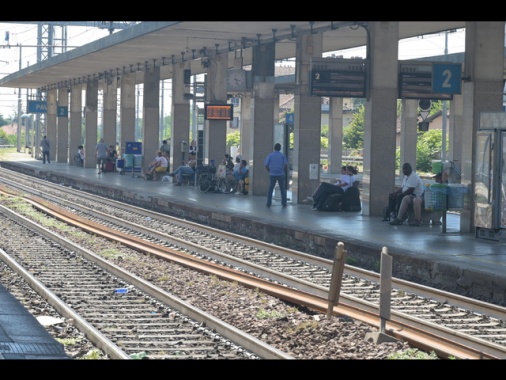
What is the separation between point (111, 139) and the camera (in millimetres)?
49062

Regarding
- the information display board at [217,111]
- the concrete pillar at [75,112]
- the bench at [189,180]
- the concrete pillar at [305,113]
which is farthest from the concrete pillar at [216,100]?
the concrete pillar at [75,112]

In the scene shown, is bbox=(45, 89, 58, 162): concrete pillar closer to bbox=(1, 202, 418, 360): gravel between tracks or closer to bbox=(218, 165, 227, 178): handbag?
bbox=(218, 165, 227, 178): handbag

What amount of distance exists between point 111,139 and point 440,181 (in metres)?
31.4

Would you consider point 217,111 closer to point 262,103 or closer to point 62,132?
point 262,103

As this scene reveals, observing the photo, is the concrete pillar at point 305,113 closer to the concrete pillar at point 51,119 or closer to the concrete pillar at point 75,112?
the concrete pillar at point 75,112

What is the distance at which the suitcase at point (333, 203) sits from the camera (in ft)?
78.6

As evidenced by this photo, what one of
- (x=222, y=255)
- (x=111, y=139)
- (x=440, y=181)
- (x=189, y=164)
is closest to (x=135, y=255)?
(x=222, y=255)

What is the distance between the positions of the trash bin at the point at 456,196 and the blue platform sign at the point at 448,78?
225cm

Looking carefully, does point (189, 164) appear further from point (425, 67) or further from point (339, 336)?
point (339, 336)

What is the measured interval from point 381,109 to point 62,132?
3917 cm

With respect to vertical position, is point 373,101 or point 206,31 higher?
point 206,31

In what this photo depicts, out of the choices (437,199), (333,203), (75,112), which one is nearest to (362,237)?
(437,199)
